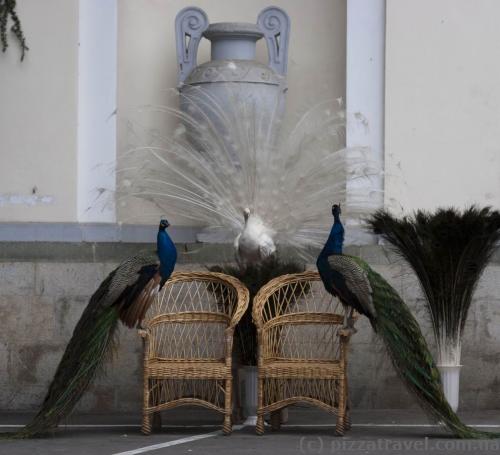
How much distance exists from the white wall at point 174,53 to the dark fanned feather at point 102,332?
7.30 feet

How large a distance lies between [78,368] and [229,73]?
97.3 inches

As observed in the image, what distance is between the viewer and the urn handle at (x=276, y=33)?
9.95 m

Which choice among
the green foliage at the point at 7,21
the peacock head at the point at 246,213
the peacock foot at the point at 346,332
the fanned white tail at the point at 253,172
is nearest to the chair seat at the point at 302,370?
the peacock foot at the point at 346,332

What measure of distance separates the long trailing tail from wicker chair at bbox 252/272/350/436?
0.79m

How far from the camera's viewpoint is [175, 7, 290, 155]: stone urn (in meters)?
9.48

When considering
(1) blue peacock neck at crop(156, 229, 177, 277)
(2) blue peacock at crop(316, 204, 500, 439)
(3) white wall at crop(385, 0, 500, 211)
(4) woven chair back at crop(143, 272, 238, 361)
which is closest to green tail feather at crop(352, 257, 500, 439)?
(2) blue peacock at crop(316, 204, 500, 439)

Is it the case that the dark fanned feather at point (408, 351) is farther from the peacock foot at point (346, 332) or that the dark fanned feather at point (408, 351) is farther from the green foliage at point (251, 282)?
the green foliage at point (251, 282)

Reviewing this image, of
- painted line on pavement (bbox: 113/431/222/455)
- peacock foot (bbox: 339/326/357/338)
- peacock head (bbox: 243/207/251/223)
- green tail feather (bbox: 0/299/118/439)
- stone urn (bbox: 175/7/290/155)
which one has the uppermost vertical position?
stone urn (bbox: 175/7/290/155)

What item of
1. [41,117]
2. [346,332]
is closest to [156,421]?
[346,332]

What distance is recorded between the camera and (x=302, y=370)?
781 centimetres

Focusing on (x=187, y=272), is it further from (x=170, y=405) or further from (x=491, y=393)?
(x=491, y=393)

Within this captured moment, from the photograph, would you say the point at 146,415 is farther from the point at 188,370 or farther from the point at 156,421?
the point at 188,370

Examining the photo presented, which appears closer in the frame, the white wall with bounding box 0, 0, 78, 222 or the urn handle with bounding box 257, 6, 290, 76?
the white wall with bounding box 0, 0, 78, 222

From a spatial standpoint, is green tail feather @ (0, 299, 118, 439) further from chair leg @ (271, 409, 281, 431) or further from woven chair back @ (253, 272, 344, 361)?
chair leg @ (271, 409, 281, 431)
